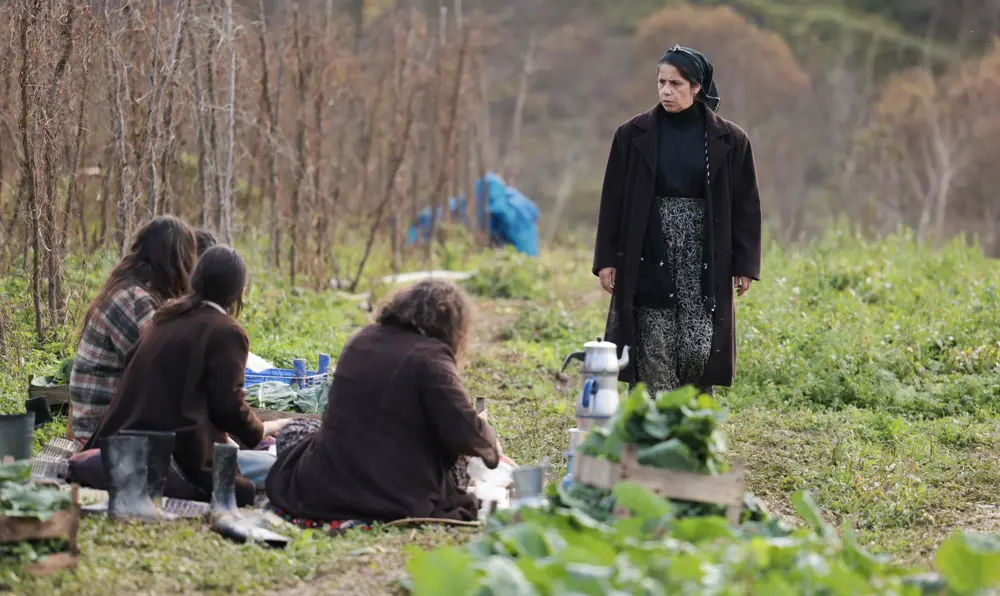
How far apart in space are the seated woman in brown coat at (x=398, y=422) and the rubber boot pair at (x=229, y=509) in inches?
6.1

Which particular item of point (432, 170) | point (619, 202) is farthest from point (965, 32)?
point (619, 202)

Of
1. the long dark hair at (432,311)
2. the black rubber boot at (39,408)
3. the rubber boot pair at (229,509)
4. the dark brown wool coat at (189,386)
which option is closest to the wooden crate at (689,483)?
the long dark hair at (432,311)

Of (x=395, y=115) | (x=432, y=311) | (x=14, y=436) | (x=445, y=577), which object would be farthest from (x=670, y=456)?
(x=395, y=115)

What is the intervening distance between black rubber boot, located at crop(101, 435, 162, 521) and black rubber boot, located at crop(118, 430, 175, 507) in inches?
0.7

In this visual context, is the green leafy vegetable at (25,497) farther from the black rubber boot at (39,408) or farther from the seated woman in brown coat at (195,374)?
the black rubber boot at (39,408)

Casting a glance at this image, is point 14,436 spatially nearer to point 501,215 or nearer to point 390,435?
point 390,435

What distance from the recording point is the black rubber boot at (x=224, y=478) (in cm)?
427

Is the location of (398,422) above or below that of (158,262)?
below

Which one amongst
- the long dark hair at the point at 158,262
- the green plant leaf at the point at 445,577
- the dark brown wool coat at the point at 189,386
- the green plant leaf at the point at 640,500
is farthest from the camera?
the long dark hair at the point at 158,262

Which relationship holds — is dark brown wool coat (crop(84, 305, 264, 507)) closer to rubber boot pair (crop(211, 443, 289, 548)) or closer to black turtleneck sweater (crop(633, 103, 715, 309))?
rubber boot pair (crop(211, 443, 289, 548))

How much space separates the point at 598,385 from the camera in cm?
424

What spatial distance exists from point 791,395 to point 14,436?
4615 millimetres

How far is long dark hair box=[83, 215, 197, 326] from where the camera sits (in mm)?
Answer: 4773

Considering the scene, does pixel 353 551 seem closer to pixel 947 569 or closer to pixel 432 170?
pixel 947 569
